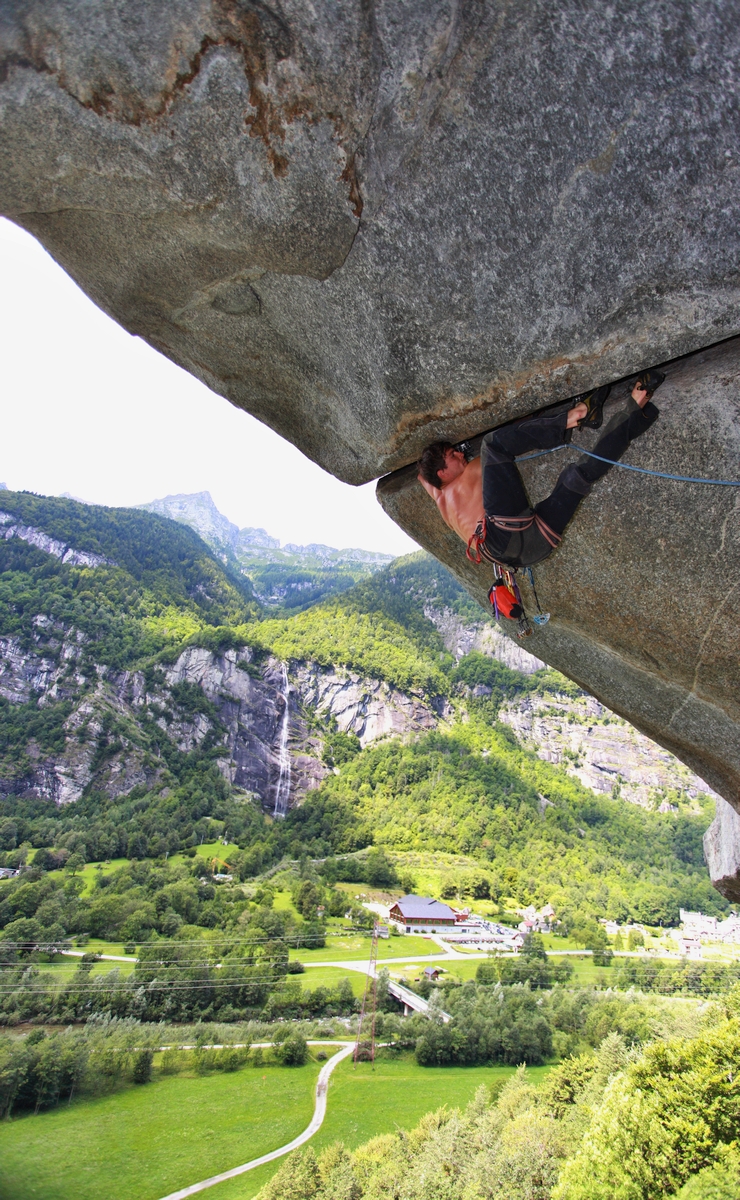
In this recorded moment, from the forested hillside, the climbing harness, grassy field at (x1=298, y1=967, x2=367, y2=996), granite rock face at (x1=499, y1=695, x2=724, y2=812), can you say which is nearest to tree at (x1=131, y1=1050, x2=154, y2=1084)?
grassy field at (x1=298, y1=967, x2=367, y2=996)

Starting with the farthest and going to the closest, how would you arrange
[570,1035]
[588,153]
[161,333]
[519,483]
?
[570,1035] < [161,333] < [519,483] < [588,153]

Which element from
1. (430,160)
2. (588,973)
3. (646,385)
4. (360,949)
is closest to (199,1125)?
(360,949)

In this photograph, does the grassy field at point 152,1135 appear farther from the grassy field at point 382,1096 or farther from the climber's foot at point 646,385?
the climber's foot at point 646,385

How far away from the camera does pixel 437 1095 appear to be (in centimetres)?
3334

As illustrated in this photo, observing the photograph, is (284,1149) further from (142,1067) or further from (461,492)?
(461,492)

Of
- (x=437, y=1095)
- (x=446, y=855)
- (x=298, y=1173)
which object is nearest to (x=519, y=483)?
(x=298, y=1173)

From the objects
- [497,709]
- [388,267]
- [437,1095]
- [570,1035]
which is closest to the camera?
[388,267]

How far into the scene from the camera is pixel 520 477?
4156mm

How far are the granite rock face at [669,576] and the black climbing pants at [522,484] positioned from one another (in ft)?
0.43

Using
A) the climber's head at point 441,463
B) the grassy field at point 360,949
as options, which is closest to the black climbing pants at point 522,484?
the climber's head at point 441,463

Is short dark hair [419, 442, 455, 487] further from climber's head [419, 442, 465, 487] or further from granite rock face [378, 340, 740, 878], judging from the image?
granite rock face [378, 340, 740, 878]

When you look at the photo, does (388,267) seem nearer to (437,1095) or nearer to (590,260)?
(590,260)

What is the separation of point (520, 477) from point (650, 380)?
0.99 m

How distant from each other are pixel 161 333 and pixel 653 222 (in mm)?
3710
